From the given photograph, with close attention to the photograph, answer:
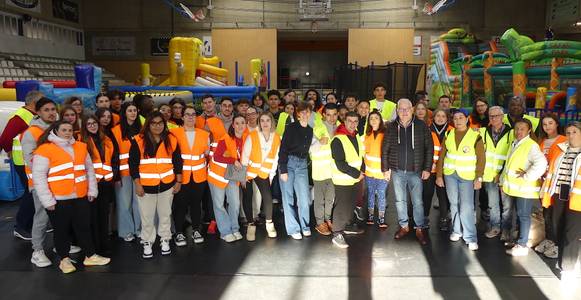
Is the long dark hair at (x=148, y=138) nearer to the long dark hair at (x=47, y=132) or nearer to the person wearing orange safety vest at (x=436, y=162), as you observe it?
the long dark hair at (x=47, y=132)

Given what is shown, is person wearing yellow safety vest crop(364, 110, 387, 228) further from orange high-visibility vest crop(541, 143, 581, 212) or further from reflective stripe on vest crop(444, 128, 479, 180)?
orange high-visibility vest crop(541, 143, 581, 212)

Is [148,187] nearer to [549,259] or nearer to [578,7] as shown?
[549,259]

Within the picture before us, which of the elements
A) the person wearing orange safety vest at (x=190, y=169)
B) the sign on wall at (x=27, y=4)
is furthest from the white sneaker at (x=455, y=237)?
the sign on wall at (x=27, y=4)

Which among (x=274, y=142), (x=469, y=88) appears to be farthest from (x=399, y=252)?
(x=469, y=88)

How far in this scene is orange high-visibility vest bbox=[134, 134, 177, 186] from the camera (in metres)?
4.04

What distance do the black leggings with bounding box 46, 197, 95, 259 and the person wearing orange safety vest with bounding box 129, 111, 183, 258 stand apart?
0.47m

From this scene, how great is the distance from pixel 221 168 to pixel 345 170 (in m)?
1.24

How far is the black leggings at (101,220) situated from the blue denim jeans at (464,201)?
3.32m

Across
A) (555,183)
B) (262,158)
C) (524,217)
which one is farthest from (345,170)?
(555,183)

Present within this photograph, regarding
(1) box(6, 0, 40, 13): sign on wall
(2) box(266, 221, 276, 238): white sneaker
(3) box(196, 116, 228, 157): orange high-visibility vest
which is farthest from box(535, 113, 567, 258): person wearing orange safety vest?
(1) box(6, 0, 40, 13): sign on wall

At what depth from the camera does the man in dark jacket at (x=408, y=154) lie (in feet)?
14.6

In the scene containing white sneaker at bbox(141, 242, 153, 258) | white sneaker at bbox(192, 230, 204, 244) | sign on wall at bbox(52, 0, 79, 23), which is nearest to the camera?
white sneaker at bbox(141, 242, 153, 258)

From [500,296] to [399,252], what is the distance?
1.08 meters

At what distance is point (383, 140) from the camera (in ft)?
15.2
